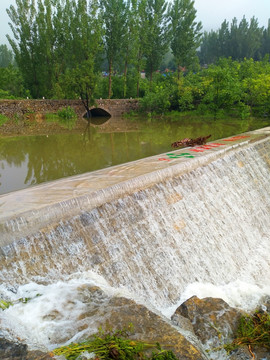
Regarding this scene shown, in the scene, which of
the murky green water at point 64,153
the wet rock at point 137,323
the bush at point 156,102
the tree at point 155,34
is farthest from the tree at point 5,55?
the wet rock at point 137,323

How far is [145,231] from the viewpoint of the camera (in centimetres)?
395

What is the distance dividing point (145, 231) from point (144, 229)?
0.03 meters

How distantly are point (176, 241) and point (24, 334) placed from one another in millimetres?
2505

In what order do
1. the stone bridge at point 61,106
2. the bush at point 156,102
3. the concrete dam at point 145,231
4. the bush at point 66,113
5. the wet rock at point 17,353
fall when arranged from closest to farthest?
the wet rock at point 17,353 < the concrete dam at point 145,231 < the stone bridge at point 61,106 < the bush at point 66,113 < the bush at point 156,102

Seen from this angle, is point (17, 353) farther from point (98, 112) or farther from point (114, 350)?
point (98, 112)

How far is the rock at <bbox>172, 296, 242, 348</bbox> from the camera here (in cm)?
241

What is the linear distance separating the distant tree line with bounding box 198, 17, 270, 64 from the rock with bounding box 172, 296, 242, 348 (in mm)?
46455

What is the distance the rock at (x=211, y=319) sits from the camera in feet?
7.91

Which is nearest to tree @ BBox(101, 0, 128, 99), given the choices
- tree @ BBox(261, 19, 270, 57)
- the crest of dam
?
the crest of dam

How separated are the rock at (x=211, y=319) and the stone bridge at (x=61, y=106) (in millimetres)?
19178

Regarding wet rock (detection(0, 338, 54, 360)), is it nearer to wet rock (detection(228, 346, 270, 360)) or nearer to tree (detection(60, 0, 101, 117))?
wet rock (detection(228, 346, 270, 360))

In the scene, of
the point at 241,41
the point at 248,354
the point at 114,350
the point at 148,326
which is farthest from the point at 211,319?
the point at 241,41

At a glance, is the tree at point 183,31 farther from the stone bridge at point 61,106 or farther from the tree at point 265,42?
the tree at point 265,42

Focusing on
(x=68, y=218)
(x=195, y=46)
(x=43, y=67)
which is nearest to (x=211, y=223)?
(x=68, y=218)
